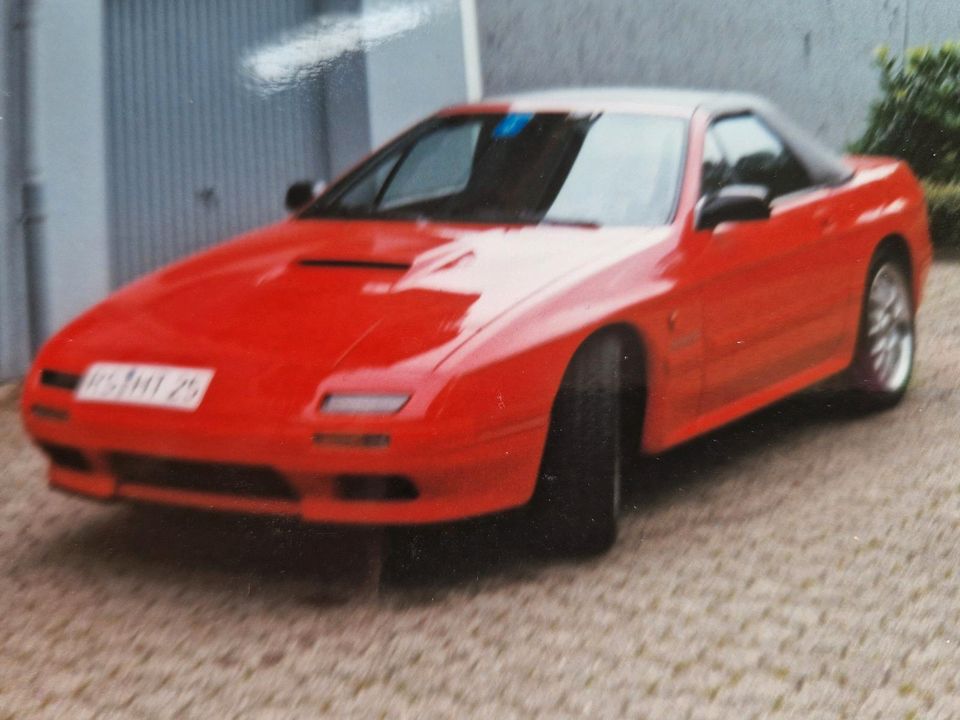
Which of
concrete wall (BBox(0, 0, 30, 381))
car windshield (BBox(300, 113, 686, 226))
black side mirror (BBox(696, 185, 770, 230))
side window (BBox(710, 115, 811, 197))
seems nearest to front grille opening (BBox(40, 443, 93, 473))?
car windshield (BBox(300, 113, 686, 226))

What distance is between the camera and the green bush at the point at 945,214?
13.3 metres

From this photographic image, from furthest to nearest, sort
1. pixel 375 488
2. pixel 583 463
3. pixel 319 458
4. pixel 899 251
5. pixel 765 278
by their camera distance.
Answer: pixel 899 251
pixel 765 278
pixel 583 463
pixel 375 488
pixel 319 458

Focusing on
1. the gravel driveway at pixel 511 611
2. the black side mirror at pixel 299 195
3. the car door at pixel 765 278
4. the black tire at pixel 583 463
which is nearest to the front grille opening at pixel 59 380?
the gravel driveway at pixel 511 611

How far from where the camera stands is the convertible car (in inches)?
174

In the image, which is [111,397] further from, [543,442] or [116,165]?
[116,165]

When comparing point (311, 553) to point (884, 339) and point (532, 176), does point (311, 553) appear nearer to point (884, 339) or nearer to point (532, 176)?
point (532, 176)

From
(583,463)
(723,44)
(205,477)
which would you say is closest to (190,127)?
(205,477)

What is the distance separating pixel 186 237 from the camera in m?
9.44

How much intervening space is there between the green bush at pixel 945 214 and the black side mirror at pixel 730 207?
819 centimetres

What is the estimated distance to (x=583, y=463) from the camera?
4777 mm

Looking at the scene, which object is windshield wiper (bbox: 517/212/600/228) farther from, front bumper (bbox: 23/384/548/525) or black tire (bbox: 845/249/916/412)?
black tire (bbox: 845/249/916/412)

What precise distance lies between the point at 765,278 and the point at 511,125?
1.10 meters

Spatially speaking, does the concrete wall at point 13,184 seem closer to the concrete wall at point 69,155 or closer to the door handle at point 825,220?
the concrete wall at point 69,155

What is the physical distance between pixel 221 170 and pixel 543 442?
17.7 feet
